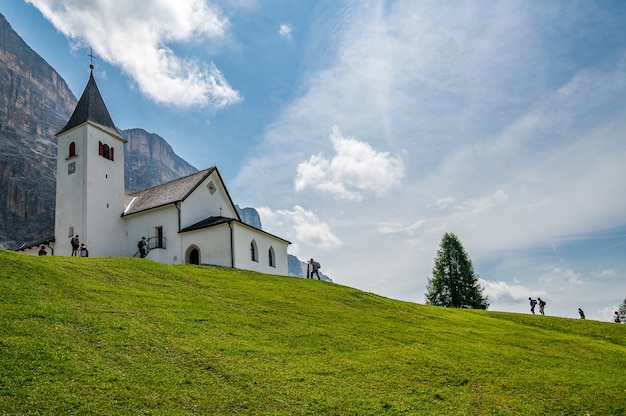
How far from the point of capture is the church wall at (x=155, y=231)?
1630 inches

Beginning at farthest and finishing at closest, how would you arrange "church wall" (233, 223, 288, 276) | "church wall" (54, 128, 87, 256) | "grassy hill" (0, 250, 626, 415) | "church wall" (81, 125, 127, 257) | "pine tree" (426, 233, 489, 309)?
"pine tree" (426, 233, 489, 309) → "church wall" (54, 128, 87, 256) → "church wall" (81, 125, 127, 257) → "church wall" (233, 223, 288, 276) → "grassy hill" (0, 250, 626, 415)

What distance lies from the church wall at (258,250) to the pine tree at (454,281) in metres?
23.6

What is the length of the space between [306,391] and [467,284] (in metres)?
51.2

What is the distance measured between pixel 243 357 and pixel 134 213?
34.2 m

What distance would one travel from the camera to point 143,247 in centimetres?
4141

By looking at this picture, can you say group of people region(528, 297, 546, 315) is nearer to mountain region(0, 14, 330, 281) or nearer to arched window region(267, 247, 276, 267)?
arched window region(267, 247, 276, 267)

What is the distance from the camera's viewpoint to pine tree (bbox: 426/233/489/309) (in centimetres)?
5862

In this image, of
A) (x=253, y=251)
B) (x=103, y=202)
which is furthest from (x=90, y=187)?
(x=253, y=251)

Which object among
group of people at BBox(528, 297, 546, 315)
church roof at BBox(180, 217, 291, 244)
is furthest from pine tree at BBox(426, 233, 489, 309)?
church roof at BBox(180, 217, 291, 244)

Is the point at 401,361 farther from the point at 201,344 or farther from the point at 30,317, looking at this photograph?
the point at 30,317

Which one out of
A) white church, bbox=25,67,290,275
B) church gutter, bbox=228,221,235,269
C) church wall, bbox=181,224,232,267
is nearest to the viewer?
church gutter, bbox=228,221,235,269

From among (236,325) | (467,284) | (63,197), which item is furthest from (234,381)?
(467,284)

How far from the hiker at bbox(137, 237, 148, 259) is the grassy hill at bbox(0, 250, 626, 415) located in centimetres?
1589

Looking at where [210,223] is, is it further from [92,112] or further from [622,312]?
[622,312]
